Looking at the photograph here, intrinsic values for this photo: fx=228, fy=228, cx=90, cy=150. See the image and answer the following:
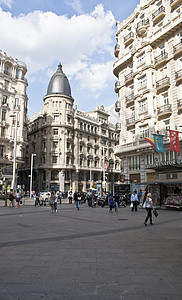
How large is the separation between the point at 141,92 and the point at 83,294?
29.8 meters

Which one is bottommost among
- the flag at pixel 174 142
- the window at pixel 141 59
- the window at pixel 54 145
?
the flag at pixel 174 142

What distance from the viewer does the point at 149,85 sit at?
29562 mm

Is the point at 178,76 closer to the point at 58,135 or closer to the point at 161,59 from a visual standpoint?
the point at 161,59

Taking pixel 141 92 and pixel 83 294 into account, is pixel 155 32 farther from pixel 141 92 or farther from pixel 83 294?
pixel 83 294

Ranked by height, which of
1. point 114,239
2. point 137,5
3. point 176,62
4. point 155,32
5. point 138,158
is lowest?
point 114,239

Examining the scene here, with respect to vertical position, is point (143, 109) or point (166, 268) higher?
point (143, 109)

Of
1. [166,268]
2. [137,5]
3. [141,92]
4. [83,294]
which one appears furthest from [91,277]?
[137,5]

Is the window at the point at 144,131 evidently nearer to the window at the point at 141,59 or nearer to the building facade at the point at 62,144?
the window at the point at 141,59

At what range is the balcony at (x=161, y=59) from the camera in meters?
28.5

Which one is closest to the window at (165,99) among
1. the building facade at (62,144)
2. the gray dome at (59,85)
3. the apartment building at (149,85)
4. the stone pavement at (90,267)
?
the apartment building at (149,85)

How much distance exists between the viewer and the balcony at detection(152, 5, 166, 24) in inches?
1164

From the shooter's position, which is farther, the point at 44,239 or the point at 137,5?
the point at 137,5

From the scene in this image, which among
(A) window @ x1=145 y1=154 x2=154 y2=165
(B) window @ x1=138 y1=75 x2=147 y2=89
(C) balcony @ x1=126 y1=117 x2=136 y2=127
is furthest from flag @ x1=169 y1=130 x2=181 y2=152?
(B) window @ x1=138 y1=75 x2=147 y2=89

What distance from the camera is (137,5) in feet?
113
